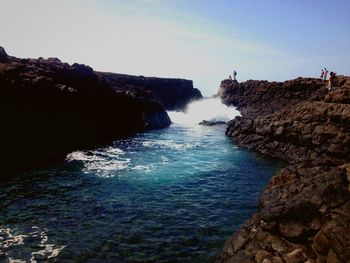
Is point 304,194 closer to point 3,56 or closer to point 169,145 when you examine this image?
point 169,145

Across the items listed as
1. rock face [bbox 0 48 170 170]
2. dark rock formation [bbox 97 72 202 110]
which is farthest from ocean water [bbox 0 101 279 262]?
dark rock formation [bbox 97 72 202 110]

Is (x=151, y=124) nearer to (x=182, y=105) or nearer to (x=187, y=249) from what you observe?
(x=182, y=105)

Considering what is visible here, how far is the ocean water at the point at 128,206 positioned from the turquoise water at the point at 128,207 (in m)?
0.05

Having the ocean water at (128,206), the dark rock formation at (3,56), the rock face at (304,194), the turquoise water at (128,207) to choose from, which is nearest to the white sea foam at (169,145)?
the ocean water at (128,206)

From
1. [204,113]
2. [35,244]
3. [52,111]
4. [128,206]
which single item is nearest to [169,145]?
[52,111]

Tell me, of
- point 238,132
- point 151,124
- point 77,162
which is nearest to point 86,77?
point 151,124

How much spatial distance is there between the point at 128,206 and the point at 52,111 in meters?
21.8

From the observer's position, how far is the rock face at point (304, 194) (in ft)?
39.4

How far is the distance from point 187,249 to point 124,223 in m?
4.54

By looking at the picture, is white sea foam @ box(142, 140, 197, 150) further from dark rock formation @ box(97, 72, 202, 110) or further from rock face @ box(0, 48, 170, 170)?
dark rock formation @ box(97, 72, 202, 110)

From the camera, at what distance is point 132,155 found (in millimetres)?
36969

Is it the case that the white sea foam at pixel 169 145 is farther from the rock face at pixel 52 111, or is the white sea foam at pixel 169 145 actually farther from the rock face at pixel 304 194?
the rock face at pixel 304 194

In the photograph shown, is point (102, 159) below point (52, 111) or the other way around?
below

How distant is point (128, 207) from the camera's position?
69.5 feet
